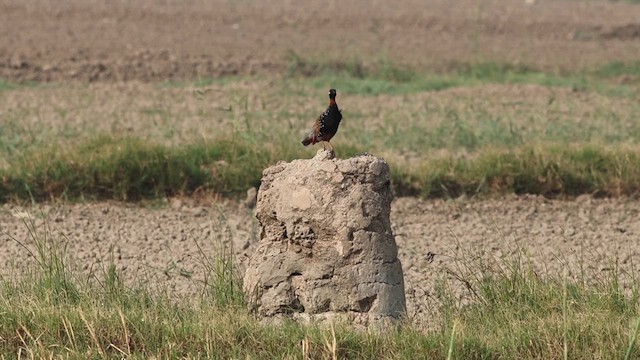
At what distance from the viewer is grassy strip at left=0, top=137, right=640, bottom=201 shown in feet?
30.8

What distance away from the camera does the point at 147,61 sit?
1500 centimetres

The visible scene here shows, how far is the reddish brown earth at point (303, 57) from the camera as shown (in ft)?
26.3

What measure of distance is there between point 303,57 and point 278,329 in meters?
9.80

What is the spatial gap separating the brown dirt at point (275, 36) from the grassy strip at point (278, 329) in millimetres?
8241

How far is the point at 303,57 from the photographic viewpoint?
15.6m

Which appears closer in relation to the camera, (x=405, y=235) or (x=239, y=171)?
(x=405, y=235)

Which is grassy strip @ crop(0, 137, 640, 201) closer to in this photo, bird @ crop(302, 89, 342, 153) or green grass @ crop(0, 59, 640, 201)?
green grass @ crop(0, 59, 640, 201)

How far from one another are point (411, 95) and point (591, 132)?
2.58 m

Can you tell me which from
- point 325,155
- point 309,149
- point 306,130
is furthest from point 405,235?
point 325,155

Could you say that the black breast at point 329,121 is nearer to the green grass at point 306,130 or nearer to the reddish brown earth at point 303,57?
the reddish brown earth at point 303,57

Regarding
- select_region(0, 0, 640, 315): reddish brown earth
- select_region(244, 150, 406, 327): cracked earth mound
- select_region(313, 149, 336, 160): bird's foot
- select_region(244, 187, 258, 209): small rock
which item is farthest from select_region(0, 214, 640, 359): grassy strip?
select_region(244, 187, 258, 209): small rock

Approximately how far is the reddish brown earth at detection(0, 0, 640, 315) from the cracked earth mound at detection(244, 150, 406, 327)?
2.33 feet

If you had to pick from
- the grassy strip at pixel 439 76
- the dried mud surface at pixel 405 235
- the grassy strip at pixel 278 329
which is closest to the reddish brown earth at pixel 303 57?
the dried mud surface at pixel 405 235

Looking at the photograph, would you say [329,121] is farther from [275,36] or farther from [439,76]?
[275,36]
